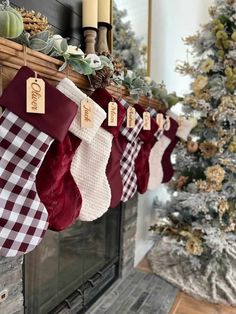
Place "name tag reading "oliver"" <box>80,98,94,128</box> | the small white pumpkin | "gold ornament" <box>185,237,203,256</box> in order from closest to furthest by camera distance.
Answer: the small white pumpkin < "name tag reading "oliver"" <box>80,98,94,128</box> < "gold ornament" <box>185,237,203,256</box>

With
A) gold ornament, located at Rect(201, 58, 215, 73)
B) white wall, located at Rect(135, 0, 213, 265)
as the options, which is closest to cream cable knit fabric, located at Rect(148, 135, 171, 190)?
white wall, located at Rect(135, 0, 213, 265)

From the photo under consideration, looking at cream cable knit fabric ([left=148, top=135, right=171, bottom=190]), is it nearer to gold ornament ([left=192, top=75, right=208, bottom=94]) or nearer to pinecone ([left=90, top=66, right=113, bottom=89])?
gold ornament ([left=192, top=75, right=208, bottom=94])

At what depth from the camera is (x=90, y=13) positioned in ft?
4.15

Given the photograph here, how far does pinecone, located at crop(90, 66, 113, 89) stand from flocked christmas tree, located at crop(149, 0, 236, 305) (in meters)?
0.97

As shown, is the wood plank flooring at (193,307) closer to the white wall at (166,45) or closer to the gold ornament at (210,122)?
the white wall at (166,45)

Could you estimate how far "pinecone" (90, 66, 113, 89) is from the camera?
1.14 m

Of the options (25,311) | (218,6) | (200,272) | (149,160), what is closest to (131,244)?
(200,272)

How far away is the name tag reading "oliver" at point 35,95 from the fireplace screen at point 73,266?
0.61m

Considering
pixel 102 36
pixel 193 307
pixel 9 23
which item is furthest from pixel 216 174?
pixel 9 23

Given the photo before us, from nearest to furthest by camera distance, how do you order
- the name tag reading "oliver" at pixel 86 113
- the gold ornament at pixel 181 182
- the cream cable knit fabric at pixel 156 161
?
the name tag reading "oliver" at pixel 86 113, the cream cable knit fabric at pixel 156 161, the gold ornament at pixel 181 182

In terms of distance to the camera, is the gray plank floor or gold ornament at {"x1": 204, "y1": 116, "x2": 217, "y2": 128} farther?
gold ornament at {"x1": 204, "y1": 116, "x2": 217, "y2": 128}

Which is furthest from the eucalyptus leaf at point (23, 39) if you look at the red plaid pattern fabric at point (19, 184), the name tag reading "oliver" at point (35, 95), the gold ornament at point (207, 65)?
the gold ornament at point (207, 65)

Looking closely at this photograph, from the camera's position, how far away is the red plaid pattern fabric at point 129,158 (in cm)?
142

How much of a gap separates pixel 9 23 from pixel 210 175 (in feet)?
5.02
